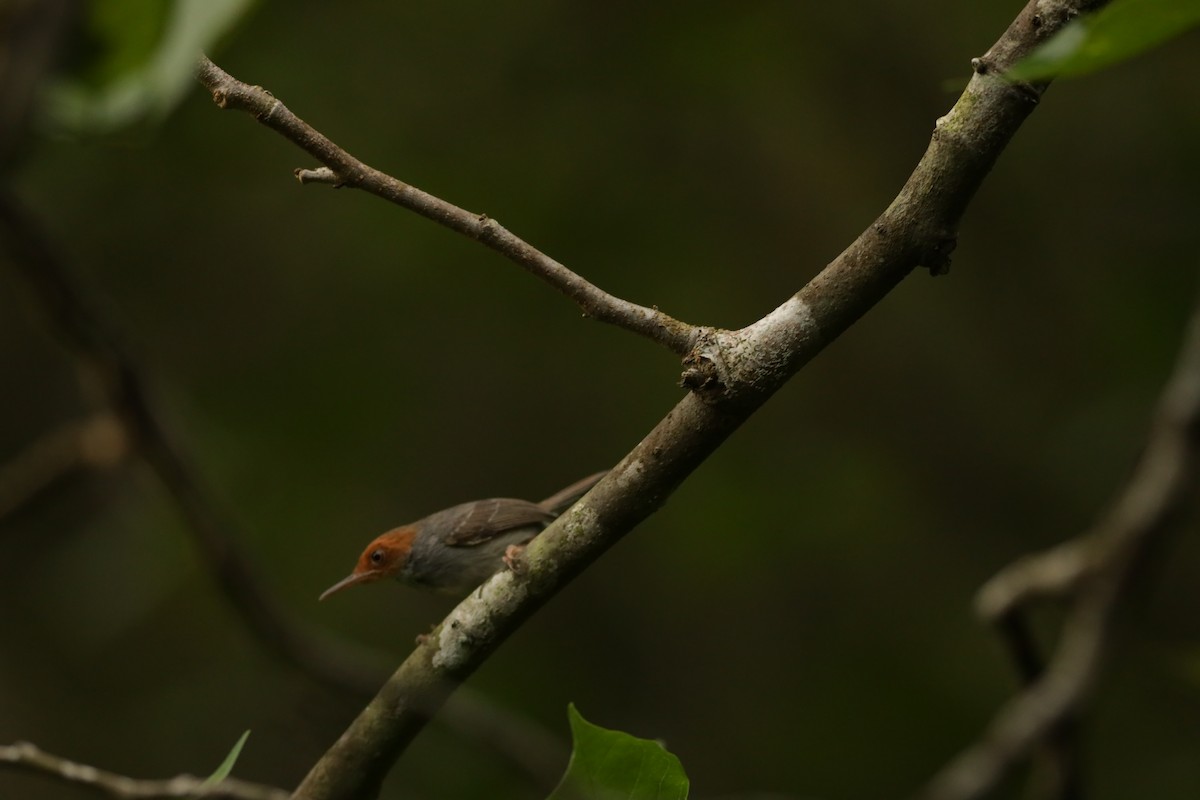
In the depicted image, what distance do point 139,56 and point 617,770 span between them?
3.71ft

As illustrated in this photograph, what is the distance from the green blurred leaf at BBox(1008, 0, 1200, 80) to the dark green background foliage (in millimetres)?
5605

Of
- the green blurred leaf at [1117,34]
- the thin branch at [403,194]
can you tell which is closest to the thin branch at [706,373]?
the thin branch at [403,194]

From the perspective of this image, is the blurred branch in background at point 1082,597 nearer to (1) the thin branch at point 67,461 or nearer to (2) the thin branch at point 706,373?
(2) the thin branch at point 706,373

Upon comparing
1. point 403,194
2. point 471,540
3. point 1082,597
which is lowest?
point 1082,597

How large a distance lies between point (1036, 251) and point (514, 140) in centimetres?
310

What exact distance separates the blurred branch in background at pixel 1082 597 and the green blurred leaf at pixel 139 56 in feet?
9.28

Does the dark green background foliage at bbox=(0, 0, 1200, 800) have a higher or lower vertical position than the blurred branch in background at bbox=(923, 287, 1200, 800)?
higher

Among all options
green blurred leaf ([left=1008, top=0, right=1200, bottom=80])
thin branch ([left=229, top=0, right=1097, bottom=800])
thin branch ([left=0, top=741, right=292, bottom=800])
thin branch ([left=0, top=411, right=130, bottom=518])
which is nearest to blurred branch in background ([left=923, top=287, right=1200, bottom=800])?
thin branch ([left=229, top=0, right=1097, bottom=800])

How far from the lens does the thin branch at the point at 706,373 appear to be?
1870 millimetres

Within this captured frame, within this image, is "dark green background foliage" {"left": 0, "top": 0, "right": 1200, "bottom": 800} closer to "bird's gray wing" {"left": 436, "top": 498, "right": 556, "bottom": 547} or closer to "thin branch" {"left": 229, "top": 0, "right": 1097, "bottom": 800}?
"bird's gray wing" {"left": 436, "top": 498, "right": 556, "bottom": 547}

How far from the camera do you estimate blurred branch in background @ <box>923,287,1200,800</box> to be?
3.36m

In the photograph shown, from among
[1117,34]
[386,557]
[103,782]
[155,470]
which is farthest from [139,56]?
[155,470]

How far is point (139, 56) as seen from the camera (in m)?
1.46

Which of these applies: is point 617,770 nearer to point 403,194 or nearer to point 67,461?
point 403,194
